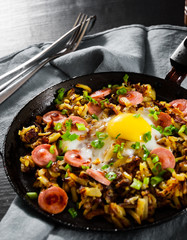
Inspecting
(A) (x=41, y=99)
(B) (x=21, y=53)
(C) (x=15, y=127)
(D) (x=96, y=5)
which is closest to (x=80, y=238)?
(C) (x=15, y=127)

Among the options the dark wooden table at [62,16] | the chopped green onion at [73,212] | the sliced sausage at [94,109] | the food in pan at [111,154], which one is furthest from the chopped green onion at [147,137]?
the dark wooden table at [62,16]

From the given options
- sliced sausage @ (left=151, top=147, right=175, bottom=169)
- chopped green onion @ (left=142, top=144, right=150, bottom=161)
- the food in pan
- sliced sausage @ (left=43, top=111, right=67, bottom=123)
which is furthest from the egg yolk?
sliced sausage @ (left=43, top=111, right=67, bottom=123)

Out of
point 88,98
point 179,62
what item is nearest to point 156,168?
point 88,98

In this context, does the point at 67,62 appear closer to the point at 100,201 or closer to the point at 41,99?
the point at 41,99

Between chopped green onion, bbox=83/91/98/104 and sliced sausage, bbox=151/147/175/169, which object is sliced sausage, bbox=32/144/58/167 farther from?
sliced sausage, bbox=151/147/175/169

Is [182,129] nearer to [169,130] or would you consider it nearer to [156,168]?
[169,130]
